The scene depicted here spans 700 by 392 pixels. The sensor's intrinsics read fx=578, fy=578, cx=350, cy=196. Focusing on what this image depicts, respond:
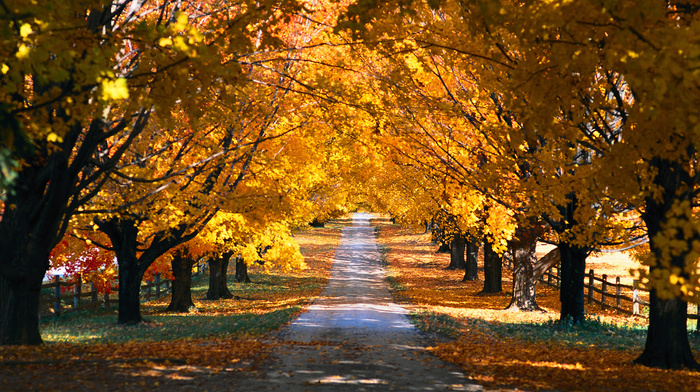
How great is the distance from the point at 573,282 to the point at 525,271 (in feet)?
15.3

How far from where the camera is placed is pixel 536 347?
33.8ft

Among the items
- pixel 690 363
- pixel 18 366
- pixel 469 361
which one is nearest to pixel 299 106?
pixel 469 361

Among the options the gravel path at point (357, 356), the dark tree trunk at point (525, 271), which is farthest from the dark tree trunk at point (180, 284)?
the dark tree trunk at point (525, 271)

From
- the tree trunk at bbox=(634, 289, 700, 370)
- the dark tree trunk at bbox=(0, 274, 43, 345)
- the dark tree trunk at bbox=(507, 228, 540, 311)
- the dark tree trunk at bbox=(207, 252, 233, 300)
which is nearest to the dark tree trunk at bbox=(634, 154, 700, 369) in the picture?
the tree trunk at bbox=(634, 289, 700, 370)

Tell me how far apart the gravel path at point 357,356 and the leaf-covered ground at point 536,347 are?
1.49 ft

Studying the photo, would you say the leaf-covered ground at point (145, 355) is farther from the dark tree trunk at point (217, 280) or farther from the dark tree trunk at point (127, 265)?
the dark tree trunk at point (217, 280)

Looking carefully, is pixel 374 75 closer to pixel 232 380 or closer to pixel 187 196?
pixel 187 196

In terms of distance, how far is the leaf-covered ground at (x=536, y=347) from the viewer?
23.4ft

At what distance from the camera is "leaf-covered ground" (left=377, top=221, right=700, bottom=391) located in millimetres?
7117

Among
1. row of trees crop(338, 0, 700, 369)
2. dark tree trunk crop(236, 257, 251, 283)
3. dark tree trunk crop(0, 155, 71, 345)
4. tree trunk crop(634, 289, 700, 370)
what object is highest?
row of trees crop(338, 0, 700, 369)

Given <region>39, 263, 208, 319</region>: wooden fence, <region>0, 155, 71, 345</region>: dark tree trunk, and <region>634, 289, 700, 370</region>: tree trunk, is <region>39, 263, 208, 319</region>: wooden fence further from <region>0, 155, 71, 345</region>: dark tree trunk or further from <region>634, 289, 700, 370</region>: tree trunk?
<region>634, 289, 700, 370</region>: tree trunk

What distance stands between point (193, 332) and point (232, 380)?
670 centimetres

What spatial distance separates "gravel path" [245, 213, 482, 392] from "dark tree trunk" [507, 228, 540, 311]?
4.03 m

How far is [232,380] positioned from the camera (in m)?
7.19
